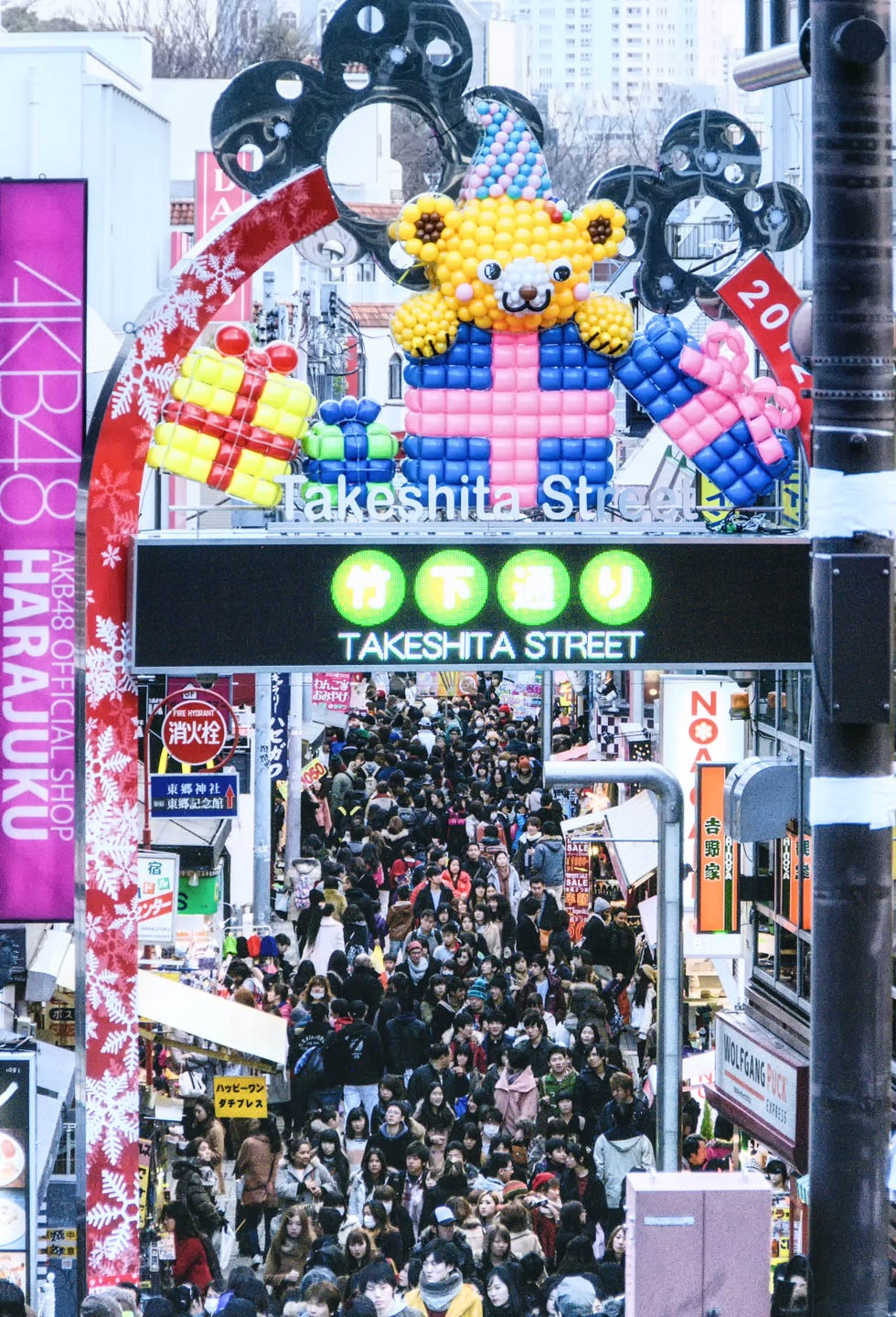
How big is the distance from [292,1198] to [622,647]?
498 cm

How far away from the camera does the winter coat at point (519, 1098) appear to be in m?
15.4

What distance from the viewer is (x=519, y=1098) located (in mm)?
15383

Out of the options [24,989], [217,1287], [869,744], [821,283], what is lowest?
[217,1287]

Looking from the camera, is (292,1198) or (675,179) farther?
(292,1198)

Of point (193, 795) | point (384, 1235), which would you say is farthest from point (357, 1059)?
point (384, 1235)

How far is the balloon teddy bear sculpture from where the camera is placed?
11523 millimetres

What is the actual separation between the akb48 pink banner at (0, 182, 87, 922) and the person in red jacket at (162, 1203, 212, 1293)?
1901mm

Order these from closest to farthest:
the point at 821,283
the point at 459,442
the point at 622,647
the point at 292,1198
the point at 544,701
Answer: the point at 821,283 < the point at 622,647 < the point at 459,442 < the point at 292,1198 < the point at 544,701

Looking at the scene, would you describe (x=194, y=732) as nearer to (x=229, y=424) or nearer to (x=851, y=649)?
(x=229, y=424)

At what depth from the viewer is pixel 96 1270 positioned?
37.5ft

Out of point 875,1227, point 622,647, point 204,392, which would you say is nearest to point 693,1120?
point 622,647

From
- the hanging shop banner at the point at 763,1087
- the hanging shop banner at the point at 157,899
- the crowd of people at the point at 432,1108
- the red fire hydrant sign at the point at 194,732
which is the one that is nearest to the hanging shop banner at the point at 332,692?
the crowd of people at the point at 432,1108

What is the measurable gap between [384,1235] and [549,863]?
37.7 feet

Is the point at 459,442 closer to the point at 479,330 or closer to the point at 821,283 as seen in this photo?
the point at 479,330
